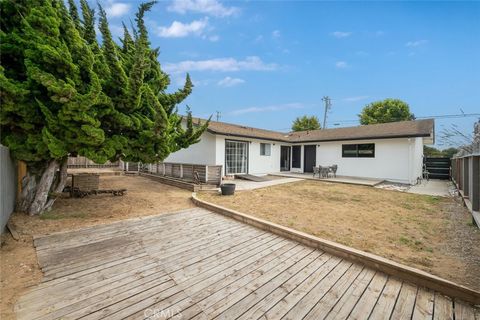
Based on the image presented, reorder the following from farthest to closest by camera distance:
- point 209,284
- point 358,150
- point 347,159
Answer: point 347,159 < point 358,150 < point 209,284

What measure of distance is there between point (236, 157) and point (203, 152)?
2057 millimetres

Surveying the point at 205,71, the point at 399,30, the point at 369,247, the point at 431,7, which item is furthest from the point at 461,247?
the point at 205,71

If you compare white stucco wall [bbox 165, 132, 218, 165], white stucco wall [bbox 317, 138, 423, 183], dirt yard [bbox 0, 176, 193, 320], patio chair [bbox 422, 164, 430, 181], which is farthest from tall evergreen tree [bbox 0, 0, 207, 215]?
patio chair [bbox 422, 164, 430, 181]

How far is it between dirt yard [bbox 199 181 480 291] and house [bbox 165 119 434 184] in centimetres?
431

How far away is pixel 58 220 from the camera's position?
5.03m

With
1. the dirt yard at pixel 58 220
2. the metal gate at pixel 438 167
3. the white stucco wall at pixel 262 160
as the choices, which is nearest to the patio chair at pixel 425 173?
the metal gate at pixel 438 167

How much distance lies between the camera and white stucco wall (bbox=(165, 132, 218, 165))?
488 inches

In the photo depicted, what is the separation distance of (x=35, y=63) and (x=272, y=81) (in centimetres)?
2424

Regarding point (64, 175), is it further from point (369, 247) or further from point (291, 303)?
point (369, 247)

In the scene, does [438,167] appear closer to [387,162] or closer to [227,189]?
[387,162]

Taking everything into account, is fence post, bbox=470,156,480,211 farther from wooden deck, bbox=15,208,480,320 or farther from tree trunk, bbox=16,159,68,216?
tree trunk, bbox=16,159,68,216

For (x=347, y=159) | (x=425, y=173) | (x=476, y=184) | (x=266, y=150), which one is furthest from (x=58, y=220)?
(x=425, y=173)

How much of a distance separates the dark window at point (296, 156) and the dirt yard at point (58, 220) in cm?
1121

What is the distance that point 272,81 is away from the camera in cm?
2589
